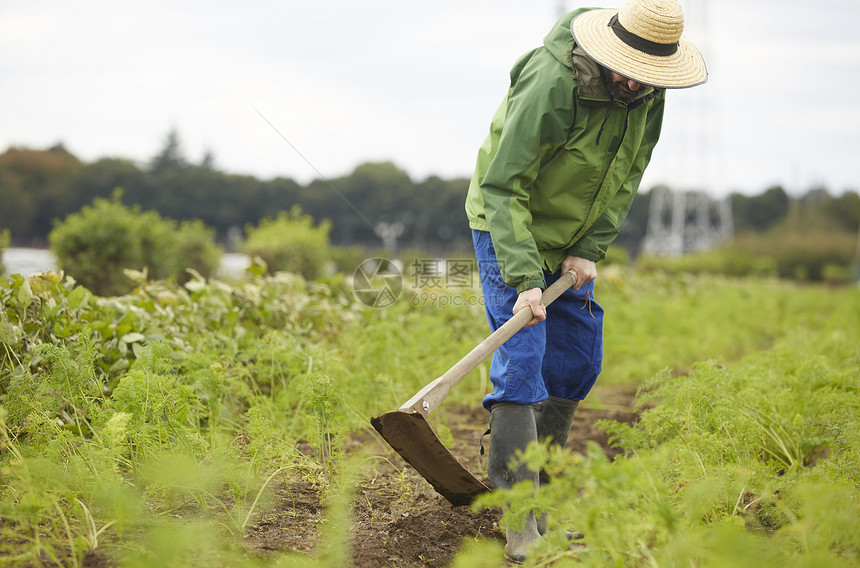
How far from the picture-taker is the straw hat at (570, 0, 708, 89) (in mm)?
2186

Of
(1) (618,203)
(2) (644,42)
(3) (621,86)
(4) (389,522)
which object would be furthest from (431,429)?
(2) (644,42)

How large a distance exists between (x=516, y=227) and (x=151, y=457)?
4.94ft

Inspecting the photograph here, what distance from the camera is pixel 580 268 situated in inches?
98.1

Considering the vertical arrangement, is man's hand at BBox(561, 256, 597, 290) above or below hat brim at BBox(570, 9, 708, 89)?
below

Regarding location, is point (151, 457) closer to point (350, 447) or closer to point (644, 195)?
point (350, 447)

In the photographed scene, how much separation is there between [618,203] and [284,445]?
164cm

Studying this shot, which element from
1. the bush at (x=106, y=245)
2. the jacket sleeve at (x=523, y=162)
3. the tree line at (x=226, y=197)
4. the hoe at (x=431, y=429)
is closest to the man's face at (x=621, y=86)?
the jacket sleeve at (x=523, y=162)

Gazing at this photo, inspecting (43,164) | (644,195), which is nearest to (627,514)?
(43,164)

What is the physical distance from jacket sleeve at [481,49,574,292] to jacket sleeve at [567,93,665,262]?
1.28 feet

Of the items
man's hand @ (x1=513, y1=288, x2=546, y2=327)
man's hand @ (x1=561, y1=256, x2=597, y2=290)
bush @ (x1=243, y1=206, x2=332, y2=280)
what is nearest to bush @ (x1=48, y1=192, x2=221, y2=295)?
bush @ (x1=243, y1=206, x2=332, y2=280)

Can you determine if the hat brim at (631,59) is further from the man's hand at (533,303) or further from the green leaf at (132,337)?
the green leaf at (132,337)

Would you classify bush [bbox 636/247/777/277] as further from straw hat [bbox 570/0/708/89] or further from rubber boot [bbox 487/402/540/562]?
rubber boot [bbox 487/402/540/562]

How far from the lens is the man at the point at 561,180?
2.19m

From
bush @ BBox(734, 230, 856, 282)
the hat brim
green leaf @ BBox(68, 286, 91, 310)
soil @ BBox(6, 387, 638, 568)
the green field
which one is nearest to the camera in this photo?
the green field
